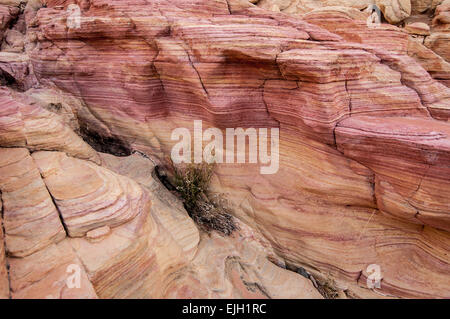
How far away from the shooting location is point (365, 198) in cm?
485

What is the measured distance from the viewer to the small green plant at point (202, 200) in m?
5.66

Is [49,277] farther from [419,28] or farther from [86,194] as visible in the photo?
[419,28]

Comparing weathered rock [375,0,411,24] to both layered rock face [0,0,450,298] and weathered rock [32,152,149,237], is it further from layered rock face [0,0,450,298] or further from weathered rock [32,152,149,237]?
weathered rock [32,152,149,237]

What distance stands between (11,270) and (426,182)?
5.62m

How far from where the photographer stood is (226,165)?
6004 millimetres

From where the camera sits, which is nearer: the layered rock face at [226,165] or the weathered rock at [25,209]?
the weathered rock at [25,209]

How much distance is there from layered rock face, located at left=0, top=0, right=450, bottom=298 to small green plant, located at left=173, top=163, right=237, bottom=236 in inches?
10.0

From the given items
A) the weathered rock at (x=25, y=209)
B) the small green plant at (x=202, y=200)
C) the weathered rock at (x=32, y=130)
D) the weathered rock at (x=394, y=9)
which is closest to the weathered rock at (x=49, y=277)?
the weathered rock at (x=25, y=209)

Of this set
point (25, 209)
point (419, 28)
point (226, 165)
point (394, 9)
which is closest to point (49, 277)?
point (25, 209)

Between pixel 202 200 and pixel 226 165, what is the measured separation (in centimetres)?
89

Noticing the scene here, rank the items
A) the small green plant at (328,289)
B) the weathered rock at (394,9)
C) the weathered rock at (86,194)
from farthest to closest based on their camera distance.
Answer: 1. the weathered rock at (394,9)
2. the small green plant at (328,289)
3. the weathered rock at (86,194)

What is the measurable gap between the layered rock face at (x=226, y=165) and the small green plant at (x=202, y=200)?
0.25 m

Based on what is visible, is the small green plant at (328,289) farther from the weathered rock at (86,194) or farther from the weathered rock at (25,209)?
the weathered rock at (25,209)

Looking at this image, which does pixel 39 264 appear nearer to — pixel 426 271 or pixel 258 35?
pixel 258 35
